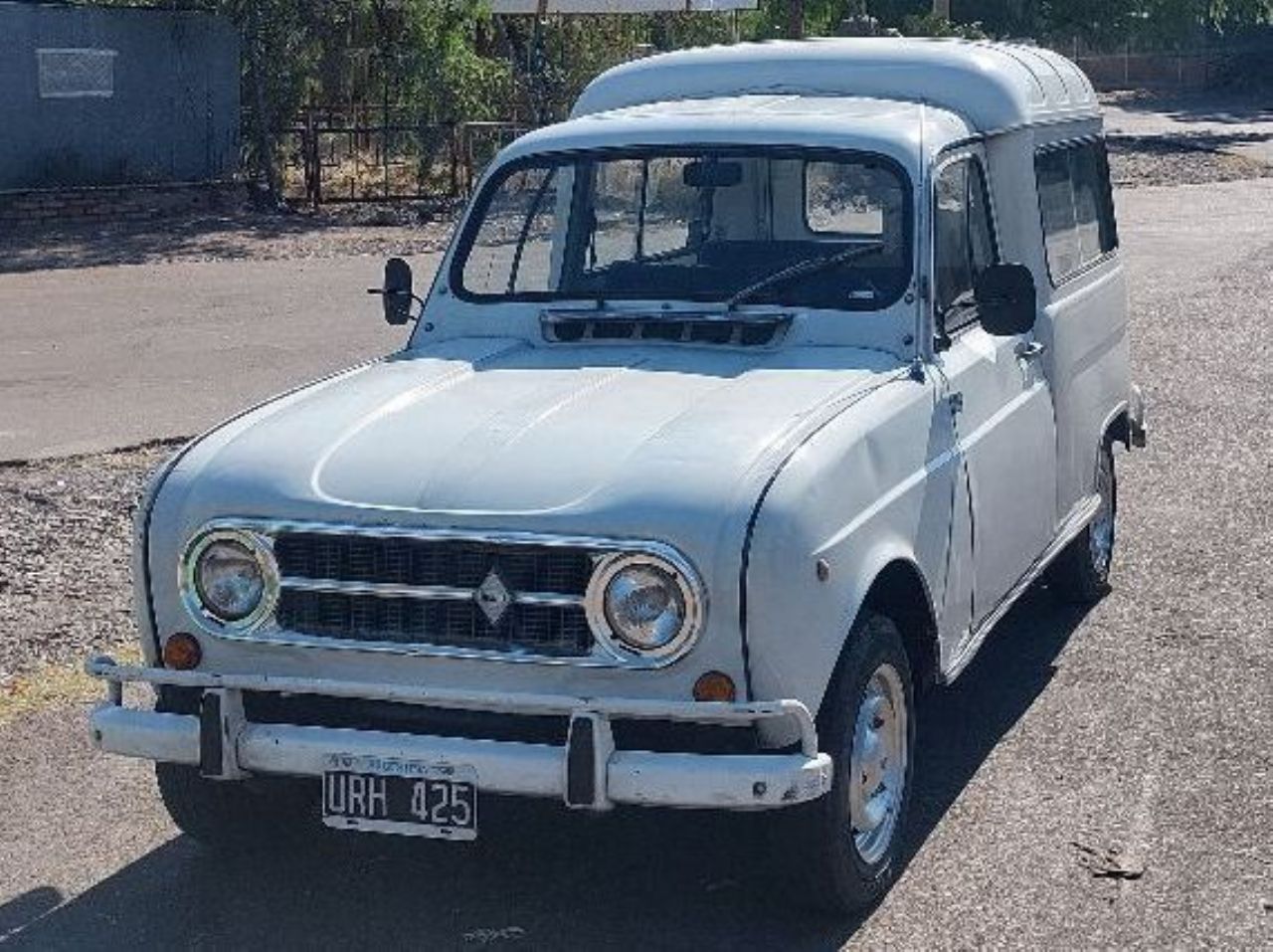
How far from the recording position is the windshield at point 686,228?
6336mm

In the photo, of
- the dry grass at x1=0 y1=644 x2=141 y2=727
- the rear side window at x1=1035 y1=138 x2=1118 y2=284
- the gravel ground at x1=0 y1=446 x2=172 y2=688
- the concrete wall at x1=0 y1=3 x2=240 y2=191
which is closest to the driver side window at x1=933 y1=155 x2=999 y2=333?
the rear side window at x1=1035 y1=138 x2=1118 y2=284

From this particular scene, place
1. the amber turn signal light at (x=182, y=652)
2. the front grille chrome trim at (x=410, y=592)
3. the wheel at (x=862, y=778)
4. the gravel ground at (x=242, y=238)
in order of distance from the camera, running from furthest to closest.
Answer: the gravel ground at (x=242, y=238) < the amber turn signal light at (x=182, y=652) < the wheel at (x=862, y=778) < the front grille chrome trim at (x=410, y=592)

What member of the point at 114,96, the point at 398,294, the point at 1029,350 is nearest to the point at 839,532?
the point at 1029,350

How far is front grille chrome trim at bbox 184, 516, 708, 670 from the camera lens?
475 centimetres

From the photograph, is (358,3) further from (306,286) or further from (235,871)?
(235,871)

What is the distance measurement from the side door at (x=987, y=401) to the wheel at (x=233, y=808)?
1982 mm

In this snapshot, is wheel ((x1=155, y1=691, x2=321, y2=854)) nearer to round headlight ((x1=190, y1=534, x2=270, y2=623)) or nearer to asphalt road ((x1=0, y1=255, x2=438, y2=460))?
round headlight ((x1=190, y1=534, x2=270, y2=623))

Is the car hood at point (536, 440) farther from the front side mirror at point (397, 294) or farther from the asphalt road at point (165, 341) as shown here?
the asphalt road at point (165, 341)

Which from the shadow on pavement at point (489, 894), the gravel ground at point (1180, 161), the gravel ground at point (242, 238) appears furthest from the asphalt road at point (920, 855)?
the gravel ground at point (1180, 161)

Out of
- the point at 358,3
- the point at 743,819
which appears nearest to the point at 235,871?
Result: the point at 743,819

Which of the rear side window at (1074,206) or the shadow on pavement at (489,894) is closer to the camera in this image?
the shadow on pavement at (489,894)

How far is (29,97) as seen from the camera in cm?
2366

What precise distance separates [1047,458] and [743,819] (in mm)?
2031

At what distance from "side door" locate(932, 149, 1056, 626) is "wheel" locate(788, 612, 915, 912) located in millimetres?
757
